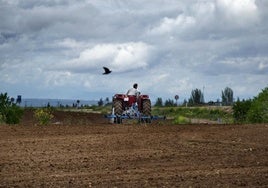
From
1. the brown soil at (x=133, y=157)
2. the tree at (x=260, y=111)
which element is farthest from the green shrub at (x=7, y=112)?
Result: the tree at (x=260, y=111)

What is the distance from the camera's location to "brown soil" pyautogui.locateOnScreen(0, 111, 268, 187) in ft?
32.4

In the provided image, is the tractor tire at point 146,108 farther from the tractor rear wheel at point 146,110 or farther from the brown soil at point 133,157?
the brown soil at point 133,157

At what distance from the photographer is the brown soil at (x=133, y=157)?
9862 millimetres

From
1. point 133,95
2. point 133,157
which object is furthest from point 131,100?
point 133,157

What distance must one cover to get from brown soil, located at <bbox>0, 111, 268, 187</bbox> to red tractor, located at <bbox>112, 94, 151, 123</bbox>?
7.58m

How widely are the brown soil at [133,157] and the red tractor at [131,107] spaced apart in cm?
758

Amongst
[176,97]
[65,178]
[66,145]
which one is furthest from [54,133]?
[176,97]

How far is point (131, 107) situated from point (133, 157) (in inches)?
588

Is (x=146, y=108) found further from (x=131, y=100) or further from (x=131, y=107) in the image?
(x=131, y=100)

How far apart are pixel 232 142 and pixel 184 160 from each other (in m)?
3.76

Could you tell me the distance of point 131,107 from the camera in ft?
90.3

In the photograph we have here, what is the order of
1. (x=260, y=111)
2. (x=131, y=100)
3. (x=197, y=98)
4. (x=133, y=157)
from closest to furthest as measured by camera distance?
(x=133, y=157) → (x=260, y=111) → (x=131, y=100) → (x=197, y=98)

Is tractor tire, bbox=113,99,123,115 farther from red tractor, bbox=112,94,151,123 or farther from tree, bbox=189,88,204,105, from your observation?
tree, bbox=189,88,204,105

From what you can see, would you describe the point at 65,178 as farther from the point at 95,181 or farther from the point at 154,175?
the point at 154,175
